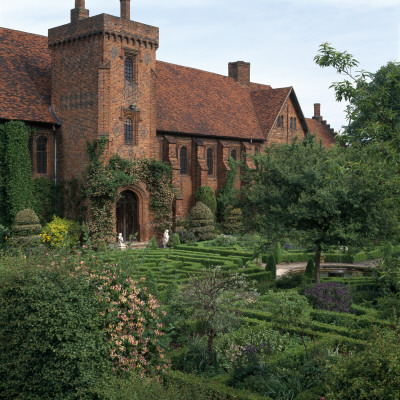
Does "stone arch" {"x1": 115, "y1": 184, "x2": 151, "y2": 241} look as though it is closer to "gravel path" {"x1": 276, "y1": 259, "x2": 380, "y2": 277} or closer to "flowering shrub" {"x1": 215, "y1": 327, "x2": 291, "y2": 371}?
"gravel path" {"x1": 276, "y1": 259, "x2": 380, "y2": 277}

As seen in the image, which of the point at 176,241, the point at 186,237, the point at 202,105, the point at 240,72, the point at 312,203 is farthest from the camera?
the point at 240,72

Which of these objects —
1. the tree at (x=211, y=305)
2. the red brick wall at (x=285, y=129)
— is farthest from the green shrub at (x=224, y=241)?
the tree at (x=211, y=305)

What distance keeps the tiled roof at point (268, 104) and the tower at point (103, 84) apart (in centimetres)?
1310

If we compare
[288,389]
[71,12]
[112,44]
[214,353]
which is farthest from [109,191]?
[288,389]

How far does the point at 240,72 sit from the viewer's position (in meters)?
44.5

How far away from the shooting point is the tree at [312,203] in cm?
1608

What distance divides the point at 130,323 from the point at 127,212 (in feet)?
69.4

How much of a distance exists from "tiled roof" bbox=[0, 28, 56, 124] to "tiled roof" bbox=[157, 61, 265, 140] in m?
7.25

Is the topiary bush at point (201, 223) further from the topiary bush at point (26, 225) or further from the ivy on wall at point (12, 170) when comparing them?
the ivy on wall at point (12, 170)

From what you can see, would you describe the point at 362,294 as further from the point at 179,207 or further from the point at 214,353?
the point at 179,207

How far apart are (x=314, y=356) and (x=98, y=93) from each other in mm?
21355

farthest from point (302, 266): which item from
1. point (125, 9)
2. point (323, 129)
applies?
point (323, 129)

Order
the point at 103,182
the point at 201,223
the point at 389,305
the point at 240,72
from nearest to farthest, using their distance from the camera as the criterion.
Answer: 1. the point at 389,305
2. the point at 103,182
3. the point at 201,223
4. the point at 240,72

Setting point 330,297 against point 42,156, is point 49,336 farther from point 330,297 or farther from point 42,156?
point 42,156
